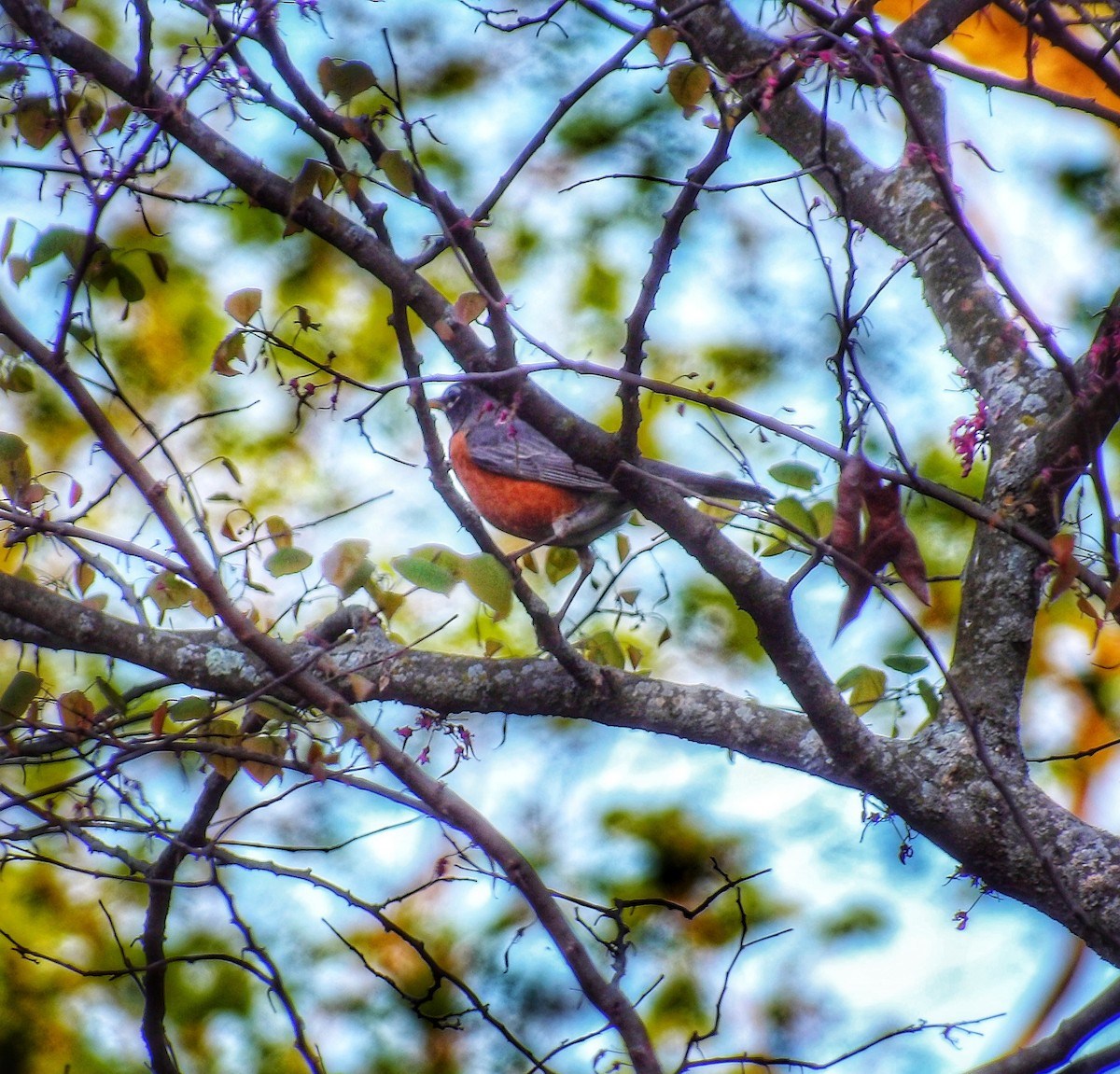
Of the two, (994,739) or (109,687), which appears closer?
(109,687)

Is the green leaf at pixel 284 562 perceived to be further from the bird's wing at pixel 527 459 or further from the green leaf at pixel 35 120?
the bird's wing at pixel 527 459

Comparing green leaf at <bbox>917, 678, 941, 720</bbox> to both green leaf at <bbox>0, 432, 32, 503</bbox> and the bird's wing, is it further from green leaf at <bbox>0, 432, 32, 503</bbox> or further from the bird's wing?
green leaf at <bbox>0, 432, 32, 503</bbox>

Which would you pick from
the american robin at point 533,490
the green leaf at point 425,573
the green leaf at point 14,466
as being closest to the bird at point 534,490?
the american robin at point 533,490

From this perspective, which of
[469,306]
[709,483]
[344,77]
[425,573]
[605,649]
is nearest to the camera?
[425,573]

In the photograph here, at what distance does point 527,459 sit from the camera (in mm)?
4535

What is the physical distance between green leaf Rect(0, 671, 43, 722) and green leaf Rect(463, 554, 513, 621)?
107cm

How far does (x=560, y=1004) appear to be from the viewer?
3.22 m

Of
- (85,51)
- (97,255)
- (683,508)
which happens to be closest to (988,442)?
(683,508)

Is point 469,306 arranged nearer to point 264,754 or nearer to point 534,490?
point 264,754

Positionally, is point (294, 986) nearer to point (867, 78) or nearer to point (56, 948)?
point (56, 948)

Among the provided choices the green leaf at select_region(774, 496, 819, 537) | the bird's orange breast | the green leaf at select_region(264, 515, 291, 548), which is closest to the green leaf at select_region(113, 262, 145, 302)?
the green leaf at select_region(264, 515, 291, 548)

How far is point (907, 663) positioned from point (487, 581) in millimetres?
1154

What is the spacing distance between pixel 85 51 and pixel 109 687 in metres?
1.38

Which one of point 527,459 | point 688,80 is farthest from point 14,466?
point 527,459
